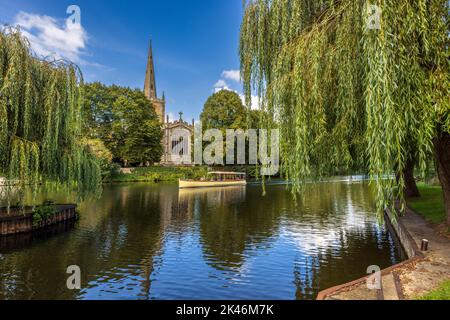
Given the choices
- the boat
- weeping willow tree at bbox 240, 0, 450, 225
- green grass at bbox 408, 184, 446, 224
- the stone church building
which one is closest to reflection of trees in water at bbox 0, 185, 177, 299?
weeping willow tree at bbox 240, 0, 450, 225

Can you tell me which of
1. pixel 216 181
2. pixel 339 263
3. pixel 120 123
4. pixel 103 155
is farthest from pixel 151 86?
pixel 339 263

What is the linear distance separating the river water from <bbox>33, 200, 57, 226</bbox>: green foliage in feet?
2.41

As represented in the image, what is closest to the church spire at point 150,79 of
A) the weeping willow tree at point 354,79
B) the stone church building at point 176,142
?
the stone church building at point 176,142

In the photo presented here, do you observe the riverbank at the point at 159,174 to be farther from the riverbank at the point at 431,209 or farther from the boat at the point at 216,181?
the riverbank at the point at 431,209

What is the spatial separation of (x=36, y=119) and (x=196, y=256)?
903 cm

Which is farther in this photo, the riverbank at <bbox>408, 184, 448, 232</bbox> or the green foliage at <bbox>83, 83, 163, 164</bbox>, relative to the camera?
the green foliage at <bbox>83, 83, 163, 164</bbox>

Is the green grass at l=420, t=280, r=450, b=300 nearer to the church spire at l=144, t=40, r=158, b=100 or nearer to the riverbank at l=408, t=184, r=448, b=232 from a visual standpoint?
the riverbank at l=408, t=184, r=448, b=232

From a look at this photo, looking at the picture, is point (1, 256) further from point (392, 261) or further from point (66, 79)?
point (392, 261)

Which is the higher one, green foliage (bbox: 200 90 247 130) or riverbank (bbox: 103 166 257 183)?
green foliage (bbox: 200 90 247 130)

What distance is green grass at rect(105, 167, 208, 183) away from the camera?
5506 centimetres

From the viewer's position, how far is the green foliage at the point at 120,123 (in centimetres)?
5812

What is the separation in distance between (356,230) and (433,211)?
397 centimetres

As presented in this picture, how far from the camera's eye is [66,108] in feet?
47.6
